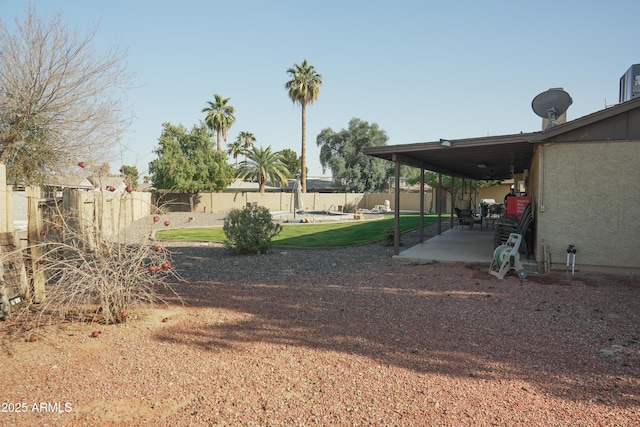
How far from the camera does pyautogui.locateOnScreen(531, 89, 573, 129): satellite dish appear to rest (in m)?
9.18

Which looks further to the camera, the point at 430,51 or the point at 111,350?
the point at 430,51

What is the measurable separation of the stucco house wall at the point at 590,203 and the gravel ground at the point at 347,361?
1239 millimetres

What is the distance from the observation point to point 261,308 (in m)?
5.75

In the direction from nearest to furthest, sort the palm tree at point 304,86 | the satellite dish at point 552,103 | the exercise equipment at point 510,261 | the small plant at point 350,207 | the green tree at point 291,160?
1. the exercise equipment at point 510,261
2. the satellite dish at point 552,103
3. the palm tree at point 304,86
4. the small plant at point 350,207
5. the green tree at point 291,160

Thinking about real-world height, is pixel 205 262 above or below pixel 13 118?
below

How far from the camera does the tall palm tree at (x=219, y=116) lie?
40.8m

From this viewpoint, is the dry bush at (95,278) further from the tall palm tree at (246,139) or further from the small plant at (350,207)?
the tall palm tree at (246,139)

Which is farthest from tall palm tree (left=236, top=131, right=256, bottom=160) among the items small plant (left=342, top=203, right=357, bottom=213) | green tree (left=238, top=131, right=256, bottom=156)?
small plant (left=342, top=203, right=357, bottom=213)

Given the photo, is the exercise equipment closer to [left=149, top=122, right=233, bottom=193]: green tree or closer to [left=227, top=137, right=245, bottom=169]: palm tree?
[left=149, top=122, right=233, bottom=193]: green tree

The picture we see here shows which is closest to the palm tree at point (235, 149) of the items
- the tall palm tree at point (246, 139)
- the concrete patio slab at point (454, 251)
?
the tall palm tree at point (246, 139)

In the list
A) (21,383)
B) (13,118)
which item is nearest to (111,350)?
(21,383)

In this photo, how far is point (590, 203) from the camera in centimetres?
786

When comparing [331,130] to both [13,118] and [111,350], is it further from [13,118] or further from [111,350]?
[111,350]

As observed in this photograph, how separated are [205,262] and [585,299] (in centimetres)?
743
